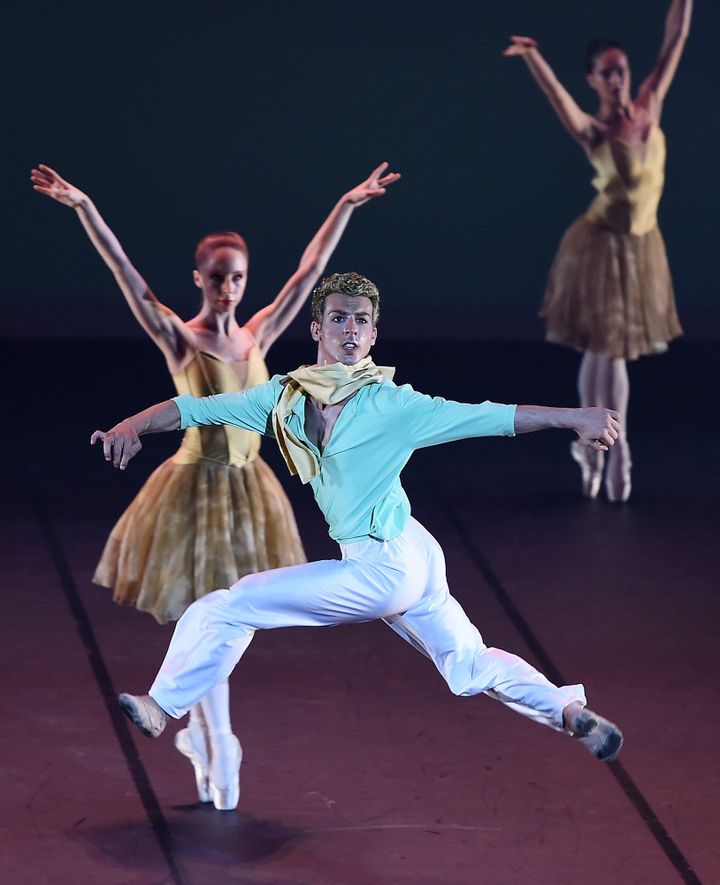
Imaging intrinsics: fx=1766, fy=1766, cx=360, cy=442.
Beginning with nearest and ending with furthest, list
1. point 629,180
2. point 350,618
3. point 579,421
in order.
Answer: point 579,421 < point 350,618 < point 629,180

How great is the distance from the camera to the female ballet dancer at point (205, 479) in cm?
416

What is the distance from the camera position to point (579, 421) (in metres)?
3.33

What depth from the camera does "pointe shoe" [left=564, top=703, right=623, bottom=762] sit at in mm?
3455

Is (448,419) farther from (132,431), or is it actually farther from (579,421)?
(132,431)

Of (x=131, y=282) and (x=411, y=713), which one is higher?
(x=131, y=282)

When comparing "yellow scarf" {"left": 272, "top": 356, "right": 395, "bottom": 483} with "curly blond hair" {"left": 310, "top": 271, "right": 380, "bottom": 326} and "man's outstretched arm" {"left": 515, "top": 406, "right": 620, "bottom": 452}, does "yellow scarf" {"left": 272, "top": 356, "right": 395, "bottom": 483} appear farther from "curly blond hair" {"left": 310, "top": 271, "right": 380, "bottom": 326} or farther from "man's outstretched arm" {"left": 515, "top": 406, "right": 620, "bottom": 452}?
"man's outstretched arm" {"left": 515, "top": 406, "right": 620, "bottom": 452}

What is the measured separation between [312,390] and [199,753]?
0.94m

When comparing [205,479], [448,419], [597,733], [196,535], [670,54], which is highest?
[670,54]

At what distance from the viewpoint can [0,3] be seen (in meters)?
9.42

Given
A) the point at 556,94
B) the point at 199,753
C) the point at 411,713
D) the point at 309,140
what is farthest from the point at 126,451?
the point at 309,140

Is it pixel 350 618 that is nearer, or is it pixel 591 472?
pixel 350 618

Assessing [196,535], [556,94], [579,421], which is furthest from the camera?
[556,94]

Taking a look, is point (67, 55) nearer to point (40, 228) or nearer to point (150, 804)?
point (40, 228)

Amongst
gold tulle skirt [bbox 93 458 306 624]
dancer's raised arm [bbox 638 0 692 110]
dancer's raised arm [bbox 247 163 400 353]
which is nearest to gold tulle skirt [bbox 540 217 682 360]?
dancer's raised arm [bbox 638 0 692 110]
